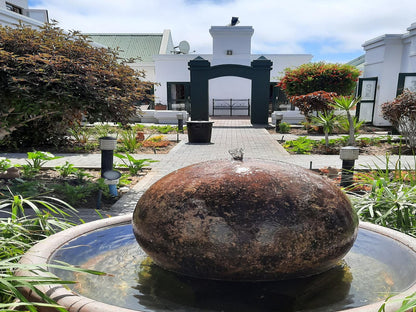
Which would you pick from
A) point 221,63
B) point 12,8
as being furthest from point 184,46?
point 12,8

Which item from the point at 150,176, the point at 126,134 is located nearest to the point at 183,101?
the point at 126,134

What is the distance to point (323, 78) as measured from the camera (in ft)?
62.7

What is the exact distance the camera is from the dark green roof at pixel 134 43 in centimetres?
3206

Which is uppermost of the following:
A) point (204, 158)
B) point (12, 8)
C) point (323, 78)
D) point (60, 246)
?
point (12, 8)

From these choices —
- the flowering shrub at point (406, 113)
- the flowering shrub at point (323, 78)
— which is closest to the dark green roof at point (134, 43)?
the flowering shrub at point (323, 78)

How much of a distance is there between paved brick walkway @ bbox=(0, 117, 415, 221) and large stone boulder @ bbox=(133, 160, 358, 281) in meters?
3.13

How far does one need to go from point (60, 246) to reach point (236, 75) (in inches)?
726

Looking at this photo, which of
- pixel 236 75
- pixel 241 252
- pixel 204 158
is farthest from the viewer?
pixel 236 75

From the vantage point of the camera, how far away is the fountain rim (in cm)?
200

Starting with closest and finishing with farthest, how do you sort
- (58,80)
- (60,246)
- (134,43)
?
(60,246) → (58,80) → (134,43)

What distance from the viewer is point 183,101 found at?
2714 centimetres

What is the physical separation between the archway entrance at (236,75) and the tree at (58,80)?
13.4m

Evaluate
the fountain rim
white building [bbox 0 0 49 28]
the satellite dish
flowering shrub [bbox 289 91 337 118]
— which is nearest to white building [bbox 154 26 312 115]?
the satellite dish

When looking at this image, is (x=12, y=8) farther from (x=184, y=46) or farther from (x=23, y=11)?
(x=184, y=46)
